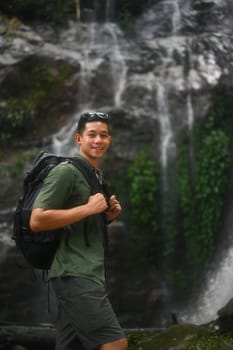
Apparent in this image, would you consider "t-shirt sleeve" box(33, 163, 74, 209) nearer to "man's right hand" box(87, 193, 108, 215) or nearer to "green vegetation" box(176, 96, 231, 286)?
"man's right hand" box(87, 193, 108, 215)

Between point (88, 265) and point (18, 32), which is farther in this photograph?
point (18, 32)

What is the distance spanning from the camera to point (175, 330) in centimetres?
546

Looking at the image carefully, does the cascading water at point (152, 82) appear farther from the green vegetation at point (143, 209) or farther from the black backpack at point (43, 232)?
the black backpack at point (43, 232)

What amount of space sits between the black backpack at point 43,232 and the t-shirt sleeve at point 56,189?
9 cm

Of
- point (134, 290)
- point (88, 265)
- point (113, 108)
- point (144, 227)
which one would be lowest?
point (134, 290)

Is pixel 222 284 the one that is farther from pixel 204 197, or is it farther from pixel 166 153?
pixel 166 153

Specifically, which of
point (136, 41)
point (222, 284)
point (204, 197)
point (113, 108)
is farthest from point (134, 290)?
point (136, 41)

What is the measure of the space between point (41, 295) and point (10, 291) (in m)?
0.53

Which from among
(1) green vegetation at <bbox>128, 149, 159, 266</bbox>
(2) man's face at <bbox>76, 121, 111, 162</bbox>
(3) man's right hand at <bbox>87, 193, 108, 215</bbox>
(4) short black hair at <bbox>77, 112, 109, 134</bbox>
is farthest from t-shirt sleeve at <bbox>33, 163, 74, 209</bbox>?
(1) green vegetation at <bbox>128, 149, 159, 266</bbox>

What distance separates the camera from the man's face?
3.32 m

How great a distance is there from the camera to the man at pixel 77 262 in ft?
9.68

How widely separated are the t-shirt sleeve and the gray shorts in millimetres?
464

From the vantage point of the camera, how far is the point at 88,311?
2963 millimetres

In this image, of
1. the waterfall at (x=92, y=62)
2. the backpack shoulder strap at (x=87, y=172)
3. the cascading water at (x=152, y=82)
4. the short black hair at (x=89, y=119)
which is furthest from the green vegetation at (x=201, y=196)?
the backpack shoulder strap at (x=87, y=172)
